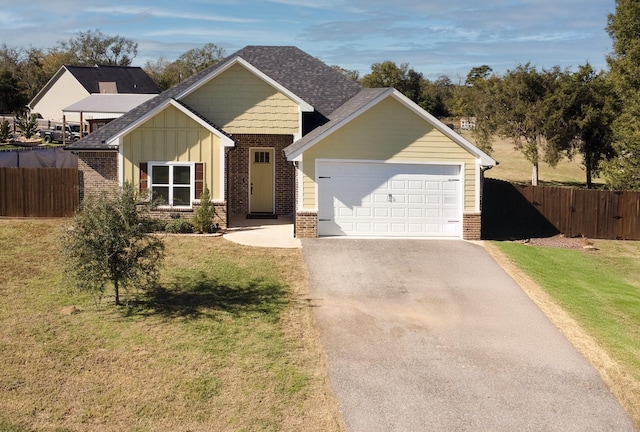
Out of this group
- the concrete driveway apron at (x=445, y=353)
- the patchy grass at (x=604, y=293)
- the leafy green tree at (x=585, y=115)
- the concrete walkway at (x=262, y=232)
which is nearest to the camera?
the concrete driveway apron at (x=445, y=353)

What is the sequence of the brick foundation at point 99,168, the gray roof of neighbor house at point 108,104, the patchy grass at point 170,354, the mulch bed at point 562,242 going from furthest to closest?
the gray roof of neighbor house at point 108,104, the brick foundation at point 99,168, the mulch bed at point 562,242, the patchy grass at point 170,354

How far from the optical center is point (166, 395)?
29.6 feet

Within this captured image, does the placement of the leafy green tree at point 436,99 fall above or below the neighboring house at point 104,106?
above

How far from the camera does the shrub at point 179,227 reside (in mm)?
19094

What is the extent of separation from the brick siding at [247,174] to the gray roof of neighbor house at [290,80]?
2099mm

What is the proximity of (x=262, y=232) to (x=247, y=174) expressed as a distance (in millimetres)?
3986

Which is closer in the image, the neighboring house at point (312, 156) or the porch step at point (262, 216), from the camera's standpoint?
the neighboring house at point (312, 156)

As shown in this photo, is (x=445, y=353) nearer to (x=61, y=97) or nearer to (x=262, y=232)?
(x=262, y=232)

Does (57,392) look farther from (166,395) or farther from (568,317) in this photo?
(568,317)

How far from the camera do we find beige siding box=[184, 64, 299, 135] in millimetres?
21250

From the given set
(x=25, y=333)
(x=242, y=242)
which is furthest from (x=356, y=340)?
(x=242, y=242)

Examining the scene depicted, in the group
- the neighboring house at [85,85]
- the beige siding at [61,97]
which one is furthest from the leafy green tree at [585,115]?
the beige siding at [61,97]

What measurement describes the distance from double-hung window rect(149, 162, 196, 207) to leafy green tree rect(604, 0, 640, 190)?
18564 millimetres

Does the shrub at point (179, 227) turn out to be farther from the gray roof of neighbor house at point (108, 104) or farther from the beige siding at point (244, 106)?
the gray roof of neighbor house at point (108, 104)
